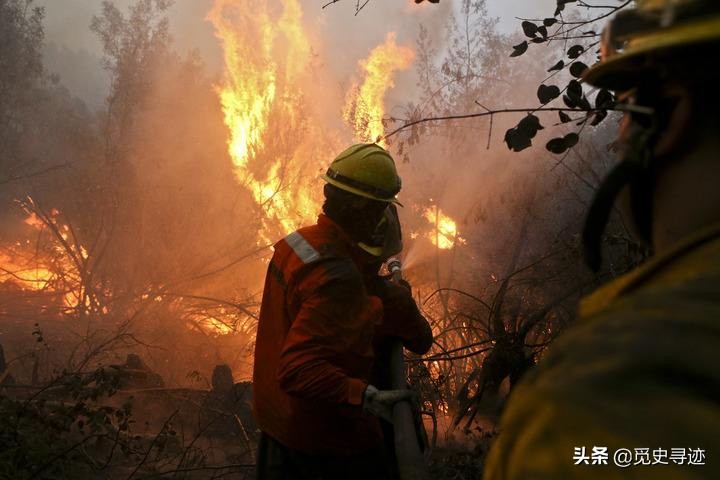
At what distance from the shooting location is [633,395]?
629 mm

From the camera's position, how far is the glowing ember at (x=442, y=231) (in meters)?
12.9

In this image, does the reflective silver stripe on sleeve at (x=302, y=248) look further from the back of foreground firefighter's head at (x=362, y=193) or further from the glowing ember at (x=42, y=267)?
the glowing ember at (x=42, y=267)

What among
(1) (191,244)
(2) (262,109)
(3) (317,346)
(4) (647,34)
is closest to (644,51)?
(4) (647,34)

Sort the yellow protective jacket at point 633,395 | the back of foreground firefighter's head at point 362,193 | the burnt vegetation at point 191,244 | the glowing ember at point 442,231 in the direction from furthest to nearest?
the glowing ember at point 442,231 < the burnt vegetation at point 191,244 < the back of foreground firefighter's head at point 362,193 < the yellow protective jacket at point 633,395

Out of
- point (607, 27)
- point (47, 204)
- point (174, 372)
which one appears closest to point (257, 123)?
point (47, 204)

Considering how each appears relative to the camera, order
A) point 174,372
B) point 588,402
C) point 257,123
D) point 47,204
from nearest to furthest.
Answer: point 588,402 → point 174,372 → point 47,204 → point 257,123

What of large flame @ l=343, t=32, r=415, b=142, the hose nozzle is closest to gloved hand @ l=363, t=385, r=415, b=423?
the hose nozzle

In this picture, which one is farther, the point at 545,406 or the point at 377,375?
the point at 377,375

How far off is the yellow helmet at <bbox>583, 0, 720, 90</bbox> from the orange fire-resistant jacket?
1.55 m

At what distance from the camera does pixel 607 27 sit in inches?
41.2

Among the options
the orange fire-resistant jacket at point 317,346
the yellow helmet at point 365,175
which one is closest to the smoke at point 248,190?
the yellow helmet at point 365,175

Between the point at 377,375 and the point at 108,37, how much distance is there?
23338 millimetres

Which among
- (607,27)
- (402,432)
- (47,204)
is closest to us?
(607,27)

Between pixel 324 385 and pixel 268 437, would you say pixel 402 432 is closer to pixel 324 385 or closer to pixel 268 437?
pixel 324 385
